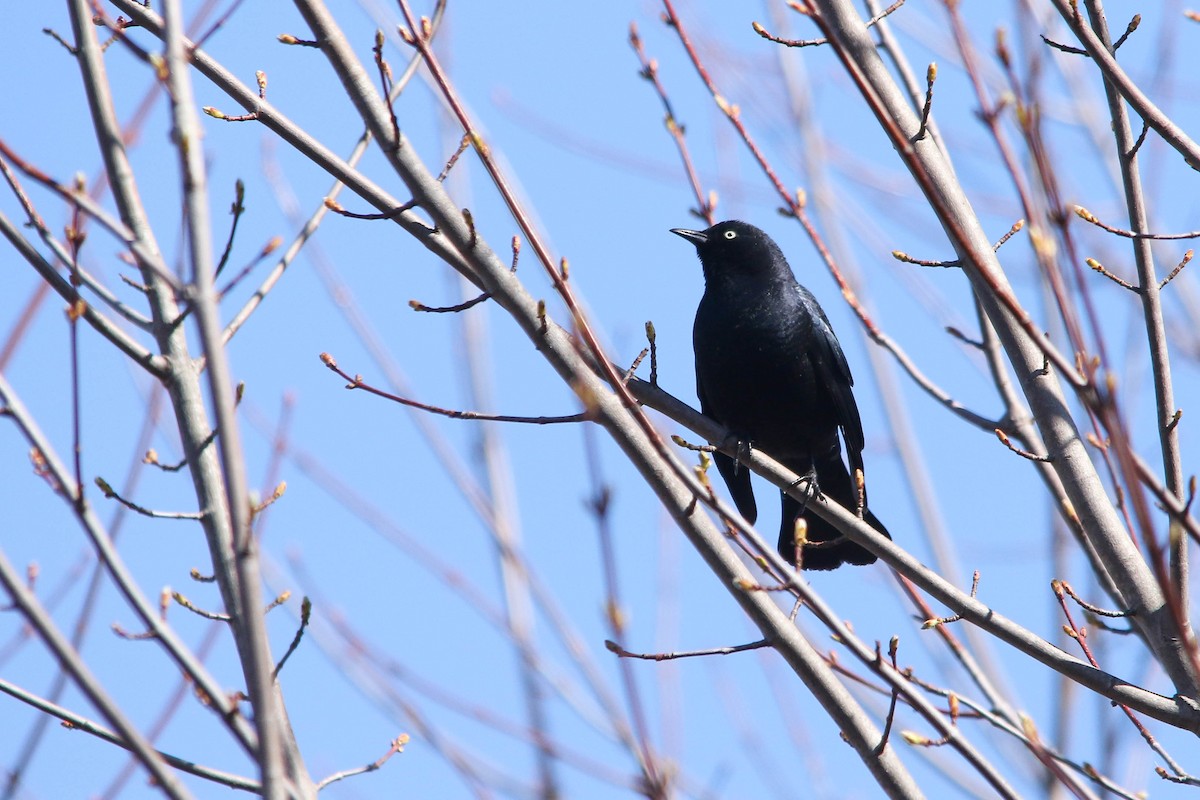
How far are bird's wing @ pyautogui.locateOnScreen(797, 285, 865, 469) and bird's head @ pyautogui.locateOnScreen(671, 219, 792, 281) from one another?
307 millimetres

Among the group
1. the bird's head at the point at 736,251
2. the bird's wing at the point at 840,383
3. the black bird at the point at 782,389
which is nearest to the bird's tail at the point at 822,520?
the black bird at the point at 782,389

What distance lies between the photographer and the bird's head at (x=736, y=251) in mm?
5250

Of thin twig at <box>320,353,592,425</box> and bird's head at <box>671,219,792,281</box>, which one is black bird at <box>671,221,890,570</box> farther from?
thin twig at <box>320,353,592,425</box>

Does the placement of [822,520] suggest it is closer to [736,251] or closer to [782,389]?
[782,389]

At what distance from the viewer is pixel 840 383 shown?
4910 millimetres

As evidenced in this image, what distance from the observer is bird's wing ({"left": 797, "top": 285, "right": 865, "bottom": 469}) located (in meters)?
4.81

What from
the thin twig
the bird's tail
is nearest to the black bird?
the bird's tail

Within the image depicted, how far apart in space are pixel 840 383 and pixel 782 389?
320 millimetres

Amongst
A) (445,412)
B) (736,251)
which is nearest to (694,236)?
(736,251)

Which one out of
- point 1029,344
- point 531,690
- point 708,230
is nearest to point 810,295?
point 708,230

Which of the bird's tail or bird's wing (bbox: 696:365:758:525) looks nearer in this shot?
the bird's tail

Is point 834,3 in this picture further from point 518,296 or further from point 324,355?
point 324,355

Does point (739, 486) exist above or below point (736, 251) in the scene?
below

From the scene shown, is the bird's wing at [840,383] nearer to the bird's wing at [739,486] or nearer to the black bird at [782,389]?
the black bird at [782,389]
